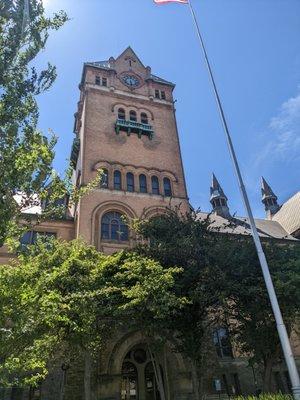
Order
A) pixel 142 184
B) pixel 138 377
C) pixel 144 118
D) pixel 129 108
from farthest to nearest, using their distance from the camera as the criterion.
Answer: pixel 144 118, pixel 129 108, pixel 142 184, pixel 138 377

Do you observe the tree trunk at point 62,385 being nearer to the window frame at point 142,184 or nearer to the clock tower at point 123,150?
the clock tower at point 123,150

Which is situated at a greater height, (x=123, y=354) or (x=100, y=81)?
(x=100, y=81)

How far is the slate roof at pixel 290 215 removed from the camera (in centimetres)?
3831

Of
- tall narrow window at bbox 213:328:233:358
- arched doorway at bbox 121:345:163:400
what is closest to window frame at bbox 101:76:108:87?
arched doorway at bbox 121:345:163:400

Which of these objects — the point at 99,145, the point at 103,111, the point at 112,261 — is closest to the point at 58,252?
the point at 112,261

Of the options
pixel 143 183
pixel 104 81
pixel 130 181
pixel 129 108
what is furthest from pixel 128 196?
A: pixel 104 81

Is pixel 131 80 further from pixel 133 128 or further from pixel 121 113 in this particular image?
pixel 133 128

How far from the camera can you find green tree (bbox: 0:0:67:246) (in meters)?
8.54

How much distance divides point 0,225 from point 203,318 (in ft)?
43.0

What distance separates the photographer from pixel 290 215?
40.9 metres

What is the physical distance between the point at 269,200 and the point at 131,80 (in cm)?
2501

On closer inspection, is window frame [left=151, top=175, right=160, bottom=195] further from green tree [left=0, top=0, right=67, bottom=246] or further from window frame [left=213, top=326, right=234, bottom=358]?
green tree [left=0, top=0, right=67, bottom=246]

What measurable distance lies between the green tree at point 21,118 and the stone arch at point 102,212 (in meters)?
15.9

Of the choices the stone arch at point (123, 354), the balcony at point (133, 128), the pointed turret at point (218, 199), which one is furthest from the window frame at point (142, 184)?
the pointed turret at point (218, 199)
